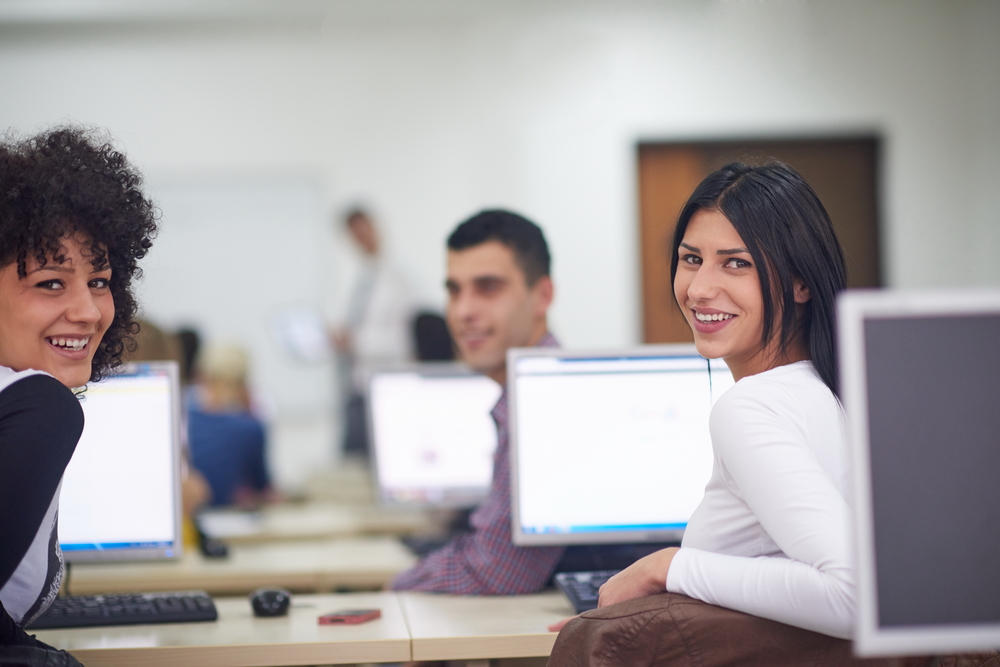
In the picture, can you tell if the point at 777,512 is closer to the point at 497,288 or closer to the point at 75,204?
the point at 75,204

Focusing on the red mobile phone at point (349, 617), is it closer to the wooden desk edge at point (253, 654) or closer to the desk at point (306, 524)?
the wooden desk edge at point (253, 654)

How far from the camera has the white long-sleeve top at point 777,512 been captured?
955 millimetres

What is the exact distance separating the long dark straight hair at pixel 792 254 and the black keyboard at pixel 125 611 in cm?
107

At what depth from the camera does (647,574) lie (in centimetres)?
114

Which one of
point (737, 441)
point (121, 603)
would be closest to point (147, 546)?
point (121, 603)

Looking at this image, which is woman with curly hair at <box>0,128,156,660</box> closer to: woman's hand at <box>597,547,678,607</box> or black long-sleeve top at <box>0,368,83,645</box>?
black long-sleeve top at <box>0,368,83,645</box>

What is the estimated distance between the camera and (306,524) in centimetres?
294

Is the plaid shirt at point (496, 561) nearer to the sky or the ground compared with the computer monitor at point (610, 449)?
nearer to the ground

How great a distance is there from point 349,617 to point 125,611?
40 cm

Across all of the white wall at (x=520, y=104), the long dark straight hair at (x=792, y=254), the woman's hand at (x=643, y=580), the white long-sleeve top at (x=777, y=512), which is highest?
the white wall at (x=520, y=104)

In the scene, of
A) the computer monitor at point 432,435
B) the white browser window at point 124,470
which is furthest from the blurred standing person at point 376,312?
the white browser window at point 124,470

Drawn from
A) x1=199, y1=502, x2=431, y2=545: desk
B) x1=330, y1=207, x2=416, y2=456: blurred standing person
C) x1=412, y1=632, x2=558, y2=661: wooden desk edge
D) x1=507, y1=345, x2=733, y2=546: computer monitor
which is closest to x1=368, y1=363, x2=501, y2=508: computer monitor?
x1=199, y1=502, x2=431, y2=545: desk

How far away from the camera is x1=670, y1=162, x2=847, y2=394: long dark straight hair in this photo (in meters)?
1.20

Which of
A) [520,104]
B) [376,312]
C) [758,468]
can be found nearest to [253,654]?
[758,468]
